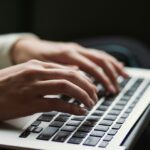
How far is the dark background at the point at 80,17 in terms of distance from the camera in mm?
1720

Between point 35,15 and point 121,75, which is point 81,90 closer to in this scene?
point 121,75

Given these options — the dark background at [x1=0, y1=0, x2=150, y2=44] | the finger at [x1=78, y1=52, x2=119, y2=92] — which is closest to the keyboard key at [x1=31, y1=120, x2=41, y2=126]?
the finger at [x1=78, y1=52, x2=119, y2=92]

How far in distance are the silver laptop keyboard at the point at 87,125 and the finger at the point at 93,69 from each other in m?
0.06

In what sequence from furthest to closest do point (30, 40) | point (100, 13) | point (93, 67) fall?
point (100, 13), point (30, 40), point (93, 67)

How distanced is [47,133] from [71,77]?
12 centimetres

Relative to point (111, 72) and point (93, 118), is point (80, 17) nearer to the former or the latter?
point (111, 72)

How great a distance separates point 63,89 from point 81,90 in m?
0.03

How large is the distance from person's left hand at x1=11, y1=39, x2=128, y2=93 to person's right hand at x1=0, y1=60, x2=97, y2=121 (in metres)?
0.16

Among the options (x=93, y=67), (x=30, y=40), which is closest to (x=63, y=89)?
(x=93, y=67)

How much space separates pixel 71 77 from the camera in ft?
2.51

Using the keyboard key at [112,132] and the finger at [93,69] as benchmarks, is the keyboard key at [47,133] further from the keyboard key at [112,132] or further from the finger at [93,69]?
the finger at [93,69]

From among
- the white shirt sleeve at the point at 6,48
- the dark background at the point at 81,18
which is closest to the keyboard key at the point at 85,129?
the white shirt sleeve at the point at 6,48

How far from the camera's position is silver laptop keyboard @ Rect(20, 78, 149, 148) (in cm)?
67

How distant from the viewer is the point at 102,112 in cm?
79
